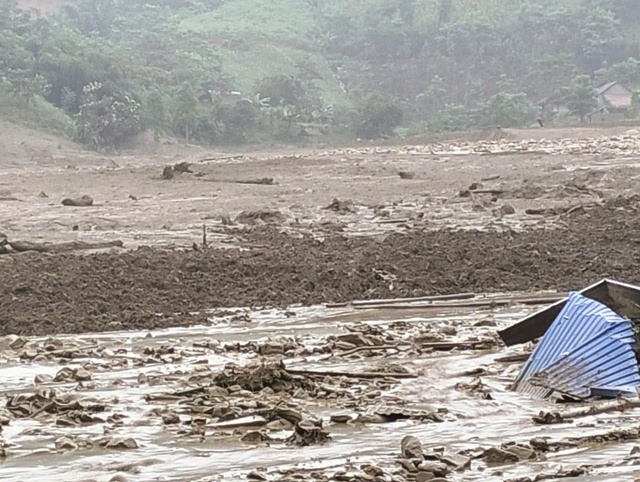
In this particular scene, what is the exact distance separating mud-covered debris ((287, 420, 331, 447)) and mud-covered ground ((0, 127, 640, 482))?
1 centimetres

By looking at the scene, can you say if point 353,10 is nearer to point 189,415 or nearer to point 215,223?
point 215,223

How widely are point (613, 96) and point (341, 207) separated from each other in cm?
4324

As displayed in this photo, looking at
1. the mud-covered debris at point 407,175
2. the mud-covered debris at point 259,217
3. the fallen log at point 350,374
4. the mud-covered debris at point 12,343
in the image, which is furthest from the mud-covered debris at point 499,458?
the mud-covered debris at point 407,175

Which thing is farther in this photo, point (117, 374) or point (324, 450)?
point (117, 374)

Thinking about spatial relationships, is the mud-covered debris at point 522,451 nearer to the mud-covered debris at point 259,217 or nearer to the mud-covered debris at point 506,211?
the mud-covered debris at point 259,217

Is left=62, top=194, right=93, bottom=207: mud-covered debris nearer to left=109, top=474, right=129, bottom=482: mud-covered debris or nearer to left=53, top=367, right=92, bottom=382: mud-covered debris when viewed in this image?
left=53, top=367, right=92, bottom=382: mud-covered debris

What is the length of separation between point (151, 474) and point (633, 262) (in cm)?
715

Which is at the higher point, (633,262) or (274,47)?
(274,47)

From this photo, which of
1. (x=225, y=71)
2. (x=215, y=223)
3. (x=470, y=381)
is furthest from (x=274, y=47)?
(x=470, y=381)

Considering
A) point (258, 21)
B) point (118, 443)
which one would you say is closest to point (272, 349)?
point (118, 443)

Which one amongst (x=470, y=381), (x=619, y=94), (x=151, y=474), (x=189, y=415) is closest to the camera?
(x=151, y=474)

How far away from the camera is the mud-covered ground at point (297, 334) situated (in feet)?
17.6

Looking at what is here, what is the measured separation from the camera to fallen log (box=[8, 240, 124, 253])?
13.0m

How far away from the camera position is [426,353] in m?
7.79
